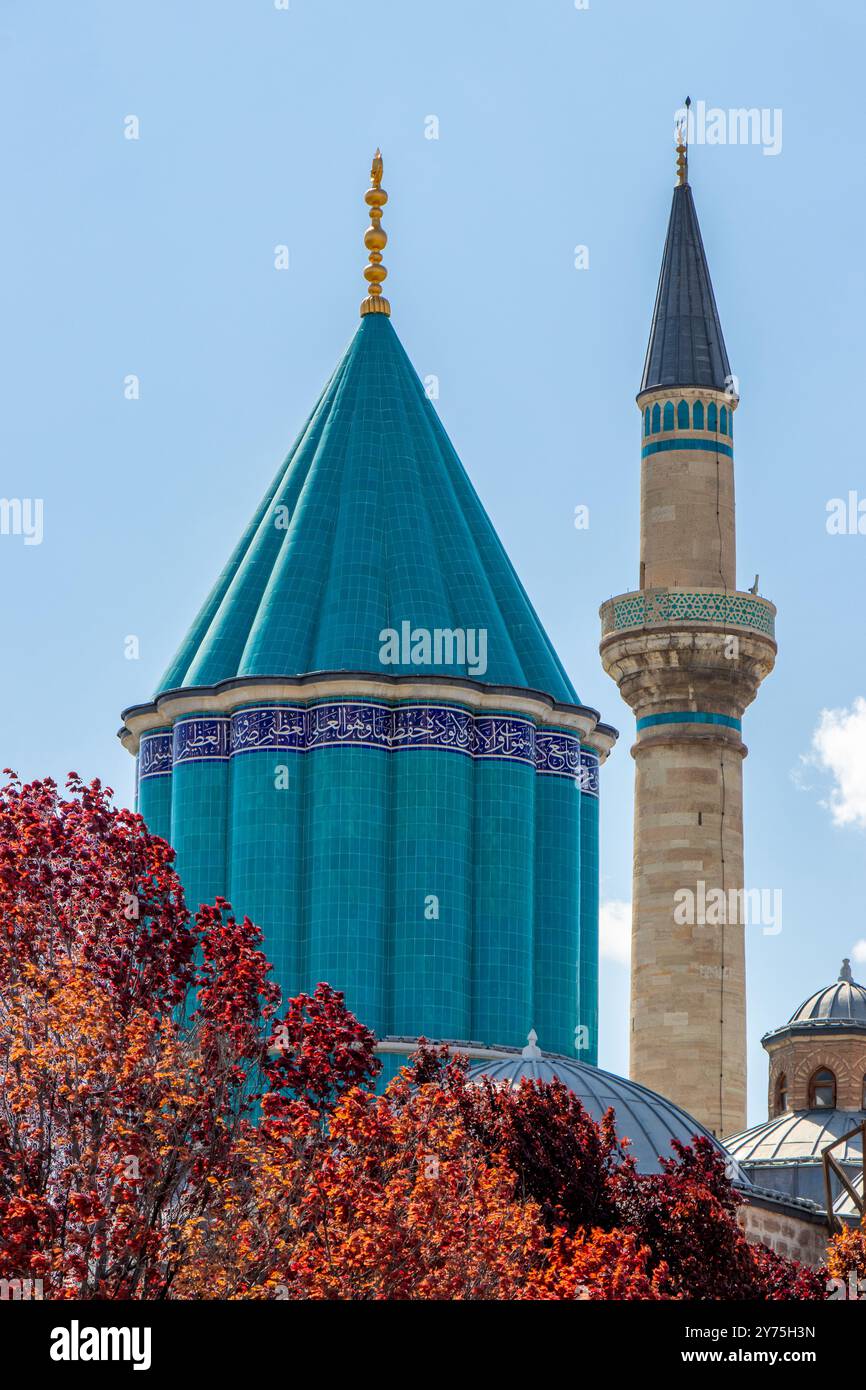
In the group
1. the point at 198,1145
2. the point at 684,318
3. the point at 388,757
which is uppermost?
the point at 684,318

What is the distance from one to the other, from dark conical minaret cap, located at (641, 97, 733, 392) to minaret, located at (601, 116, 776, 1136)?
0.15ft

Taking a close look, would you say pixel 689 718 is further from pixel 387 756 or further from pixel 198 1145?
pixel 198 1145

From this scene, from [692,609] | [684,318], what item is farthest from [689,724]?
[684,318]

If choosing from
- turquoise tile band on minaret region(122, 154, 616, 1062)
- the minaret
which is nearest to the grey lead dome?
turquoise tile band on minaret region(122, 154, 616, 1062)

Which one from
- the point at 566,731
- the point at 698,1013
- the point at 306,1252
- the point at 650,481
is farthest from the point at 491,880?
the point at 306,1252

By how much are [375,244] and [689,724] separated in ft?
28.4

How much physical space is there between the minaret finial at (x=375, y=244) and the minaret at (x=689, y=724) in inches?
231

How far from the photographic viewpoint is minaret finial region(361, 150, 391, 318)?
3431cm

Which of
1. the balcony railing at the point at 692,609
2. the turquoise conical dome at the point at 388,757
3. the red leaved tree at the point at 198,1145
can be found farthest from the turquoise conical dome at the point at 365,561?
the red leaved tree at the point at 198,1145

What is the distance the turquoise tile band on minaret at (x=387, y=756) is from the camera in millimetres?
29312

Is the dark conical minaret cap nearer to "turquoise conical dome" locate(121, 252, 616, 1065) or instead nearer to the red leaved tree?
"turquoise conical dome" locate(121, 252, 616, 1065)

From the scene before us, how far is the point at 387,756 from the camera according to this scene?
30.1m
